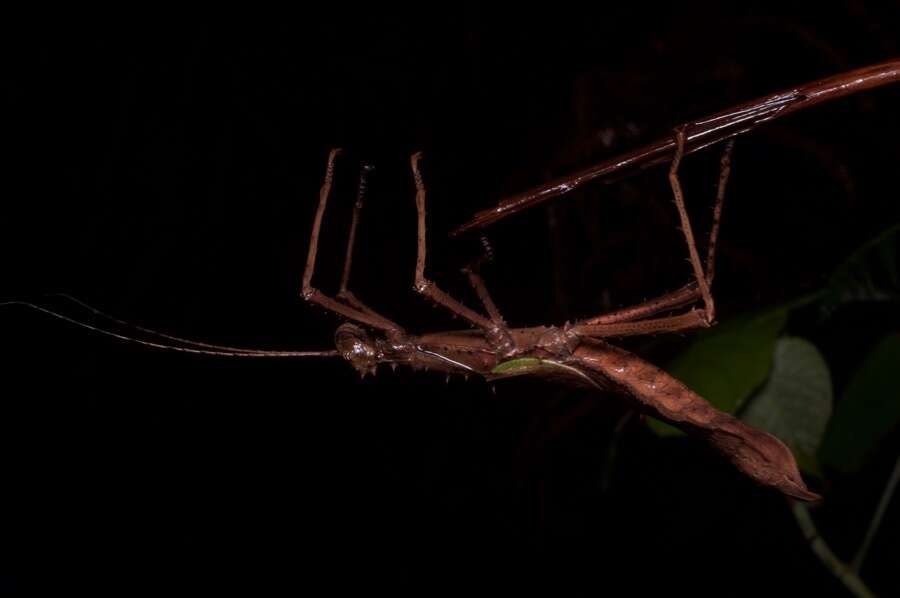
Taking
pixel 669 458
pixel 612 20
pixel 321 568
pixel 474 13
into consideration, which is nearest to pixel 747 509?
pixel 669 458

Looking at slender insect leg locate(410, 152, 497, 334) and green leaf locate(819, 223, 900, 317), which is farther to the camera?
green leaf locate(819, 223, 900, 317)

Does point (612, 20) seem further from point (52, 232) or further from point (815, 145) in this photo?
point (52, 232)

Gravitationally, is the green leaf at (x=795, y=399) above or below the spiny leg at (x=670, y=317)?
below

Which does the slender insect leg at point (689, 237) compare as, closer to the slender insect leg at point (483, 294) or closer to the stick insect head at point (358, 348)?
the slender insect leg at point (483, 294)

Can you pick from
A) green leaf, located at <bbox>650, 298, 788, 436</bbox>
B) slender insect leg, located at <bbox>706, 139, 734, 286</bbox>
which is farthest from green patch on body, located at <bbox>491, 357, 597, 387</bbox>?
slender insect leg, located at <bbox>706, 139, 734, 286</bbox>

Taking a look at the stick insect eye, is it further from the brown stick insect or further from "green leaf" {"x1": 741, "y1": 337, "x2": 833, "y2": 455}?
"green leaf" {"x1": 741, "y1": 337, "x2": 833, "y2": 455}

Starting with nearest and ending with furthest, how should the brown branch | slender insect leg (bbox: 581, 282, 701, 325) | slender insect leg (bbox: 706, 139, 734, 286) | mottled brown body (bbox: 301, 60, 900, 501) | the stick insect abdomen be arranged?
the brown branch < mottled brown body (bbox: 301, 60, 900, 501) < slender insect leg (bbox: 706, 139, 734, 286) < the stick insect abdomen < slender insect leg (bbox: 581, 282, 701, 325)

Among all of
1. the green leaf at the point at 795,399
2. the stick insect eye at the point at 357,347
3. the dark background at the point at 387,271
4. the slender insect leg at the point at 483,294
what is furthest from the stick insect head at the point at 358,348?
the green leaf at the point at 795,399
